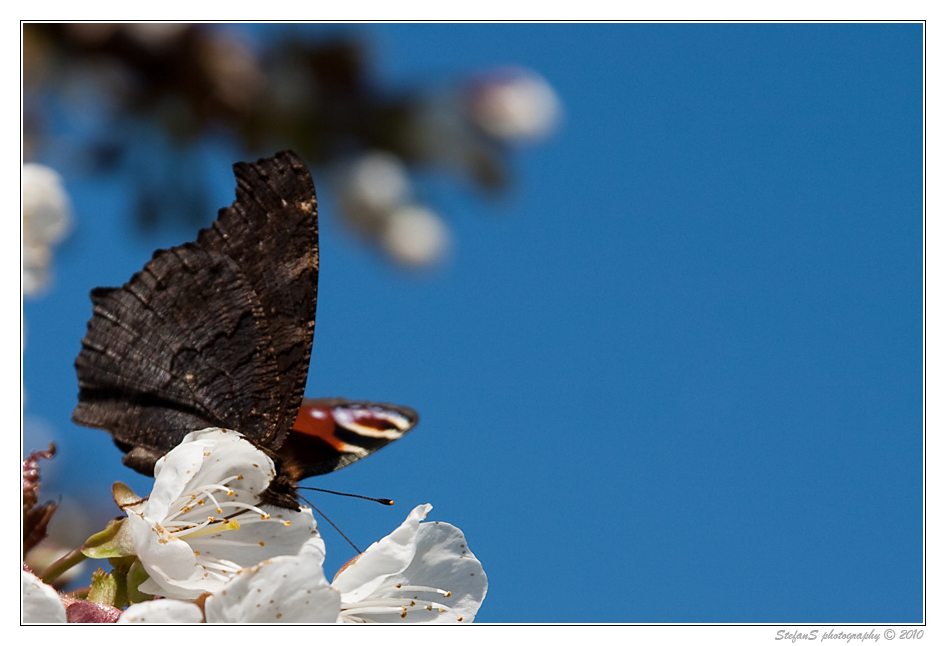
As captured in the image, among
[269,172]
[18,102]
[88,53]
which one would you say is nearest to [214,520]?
[269,172]

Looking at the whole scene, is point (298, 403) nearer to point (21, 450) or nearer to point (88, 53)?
point (21, 450)

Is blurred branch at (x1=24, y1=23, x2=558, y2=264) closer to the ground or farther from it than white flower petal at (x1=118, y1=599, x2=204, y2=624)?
farther from it

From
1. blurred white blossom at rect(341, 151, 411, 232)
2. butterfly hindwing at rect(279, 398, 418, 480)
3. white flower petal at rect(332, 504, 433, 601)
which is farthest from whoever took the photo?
blurred white blossom at rect(341, 151, 411, 232)

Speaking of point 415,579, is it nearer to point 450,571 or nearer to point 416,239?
point 450,571

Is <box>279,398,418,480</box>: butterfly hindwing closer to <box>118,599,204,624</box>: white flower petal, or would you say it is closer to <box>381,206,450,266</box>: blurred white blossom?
<box>118,599,204,624</box>: white flower petal

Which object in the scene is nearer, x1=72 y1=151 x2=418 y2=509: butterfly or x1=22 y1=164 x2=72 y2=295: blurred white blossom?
x1=72 y1=151 x2=418 y2=509: butterfly

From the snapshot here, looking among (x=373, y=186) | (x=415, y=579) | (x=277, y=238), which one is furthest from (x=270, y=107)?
(x=415, y=579)

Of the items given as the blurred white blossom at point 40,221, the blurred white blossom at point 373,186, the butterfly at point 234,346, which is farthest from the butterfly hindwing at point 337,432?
the blurred white blossom at point 373,186

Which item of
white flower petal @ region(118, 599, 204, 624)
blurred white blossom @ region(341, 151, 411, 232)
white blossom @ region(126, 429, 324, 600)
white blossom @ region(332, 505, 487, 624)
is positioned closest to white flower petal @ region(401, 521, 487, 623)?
white blossom @ region(332, 505, 487, 624)
